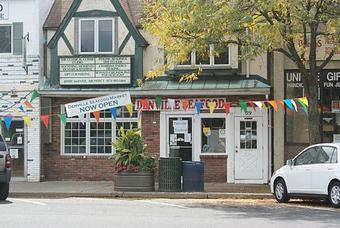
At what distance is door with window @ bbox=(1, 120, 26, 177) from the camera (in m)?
23.5

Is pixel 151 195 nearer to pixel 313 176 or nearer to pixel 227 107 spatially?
pixel 227 107

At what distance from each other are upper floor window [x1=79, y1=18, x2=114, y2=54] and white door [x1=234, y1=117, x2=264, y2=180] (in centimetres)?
530

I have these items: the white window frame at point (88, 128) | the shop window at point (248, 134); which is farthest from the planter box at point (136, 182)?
the shop window at point (248, 134)

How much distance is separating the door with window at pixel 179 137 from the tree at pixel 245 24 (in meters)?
Result: 4.53

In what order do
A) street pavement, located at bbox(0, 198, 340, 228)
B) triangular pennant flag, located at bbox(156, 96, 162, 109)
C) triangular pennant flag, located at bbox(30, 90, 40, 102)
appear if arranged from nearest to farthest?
1. street pavement, located at bbox(0, 198, 340, 228)
2. triangular pennant flag, located at bbox(156, 96, 162, 109)
3. triangular pennant flag, located at bbox(30, 90, 40, 102)

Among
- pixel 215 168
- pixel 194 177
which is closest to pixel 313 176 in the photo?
pixel 194 177

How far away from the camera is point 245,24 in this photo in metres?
17.3

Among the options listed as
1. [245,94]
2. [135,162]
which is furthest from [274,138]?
[135,162]

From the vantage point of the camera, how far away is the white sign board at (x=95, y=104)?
2223cm

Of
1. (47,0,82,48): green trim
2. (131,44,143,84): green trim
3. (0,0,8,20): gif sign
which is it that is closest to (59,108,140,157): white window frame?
(131,44,143,84): green trim

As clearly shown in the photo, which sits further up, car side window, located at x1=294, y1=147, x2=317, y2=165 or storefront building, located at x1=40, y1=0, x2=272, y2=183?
storefront building, located at x1=40, y1=0, x2=272, y2=183

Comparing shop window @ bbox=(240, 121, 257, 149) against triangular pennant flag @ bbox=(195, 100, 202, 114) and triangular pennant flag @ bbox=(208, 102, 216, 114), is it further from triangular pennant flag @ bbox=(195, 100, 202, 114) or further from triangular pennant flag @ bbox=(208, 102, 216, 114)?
triangular pennant flag @ bbox=(195, 100, 202, 114)

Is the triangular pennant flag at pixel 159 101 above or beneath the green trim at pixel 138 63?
beneath

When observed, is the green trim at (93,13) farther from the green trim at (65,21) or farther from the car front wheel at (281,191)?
the car front wheel at (281,191)
